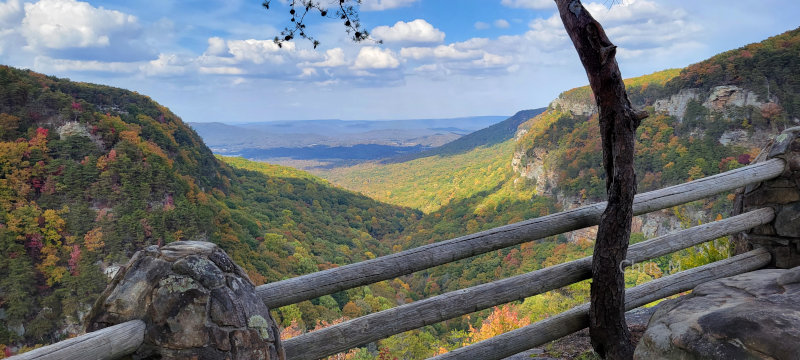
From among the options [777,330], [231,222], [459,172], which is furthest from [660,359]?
[459,172]

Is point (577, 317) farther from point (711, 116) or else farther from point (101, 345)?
point (711, 116)

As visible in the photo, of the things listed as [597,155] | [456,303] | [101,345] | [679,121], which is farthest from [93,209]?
[679,121]

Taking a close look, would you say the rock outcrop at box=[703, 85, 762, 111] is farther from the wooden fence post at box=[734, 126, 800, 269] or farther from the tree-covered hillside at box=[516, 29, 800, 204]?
the wooden fence post at box=[734, 126, 800, 269]

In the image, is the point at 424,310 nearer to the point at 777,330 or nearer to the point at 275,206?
the point at 777,330

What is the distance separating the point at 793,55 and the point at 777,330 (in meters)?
58.3

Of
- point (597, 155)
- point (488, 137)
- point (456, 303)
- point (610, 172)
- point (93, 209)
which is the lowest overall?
point (93, 209)

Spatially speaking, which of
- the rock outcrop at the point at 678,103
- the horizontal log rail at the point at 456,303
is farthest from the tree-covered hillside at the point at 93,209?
the rock outcrop at the point at 678,103

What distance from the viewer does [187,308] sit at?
1723mm

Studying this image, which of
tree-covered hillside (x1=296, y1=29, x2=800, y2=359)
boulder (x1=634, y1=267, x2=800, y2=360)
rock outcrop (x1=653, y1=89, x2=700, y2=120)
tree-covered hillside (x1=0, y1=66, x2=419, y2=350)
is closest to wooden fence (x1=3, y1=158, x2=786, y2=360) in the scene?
boulder (x1=634, y1=267, x2=800, y2=360)

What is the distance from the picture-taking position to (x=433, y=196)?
102 metres

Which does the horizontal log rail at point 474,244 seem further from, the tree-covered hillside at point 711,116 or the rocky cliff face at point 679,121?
the tree-covered hillside at point 711,116

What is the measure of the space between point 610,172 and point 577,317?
1.13 m

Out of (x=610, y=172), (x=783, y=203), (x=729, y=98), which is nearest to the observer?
(x=610, y=172)

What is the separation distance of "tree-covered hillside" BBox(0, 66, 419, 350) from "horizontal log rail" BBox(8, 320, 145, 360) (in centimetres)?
3316
